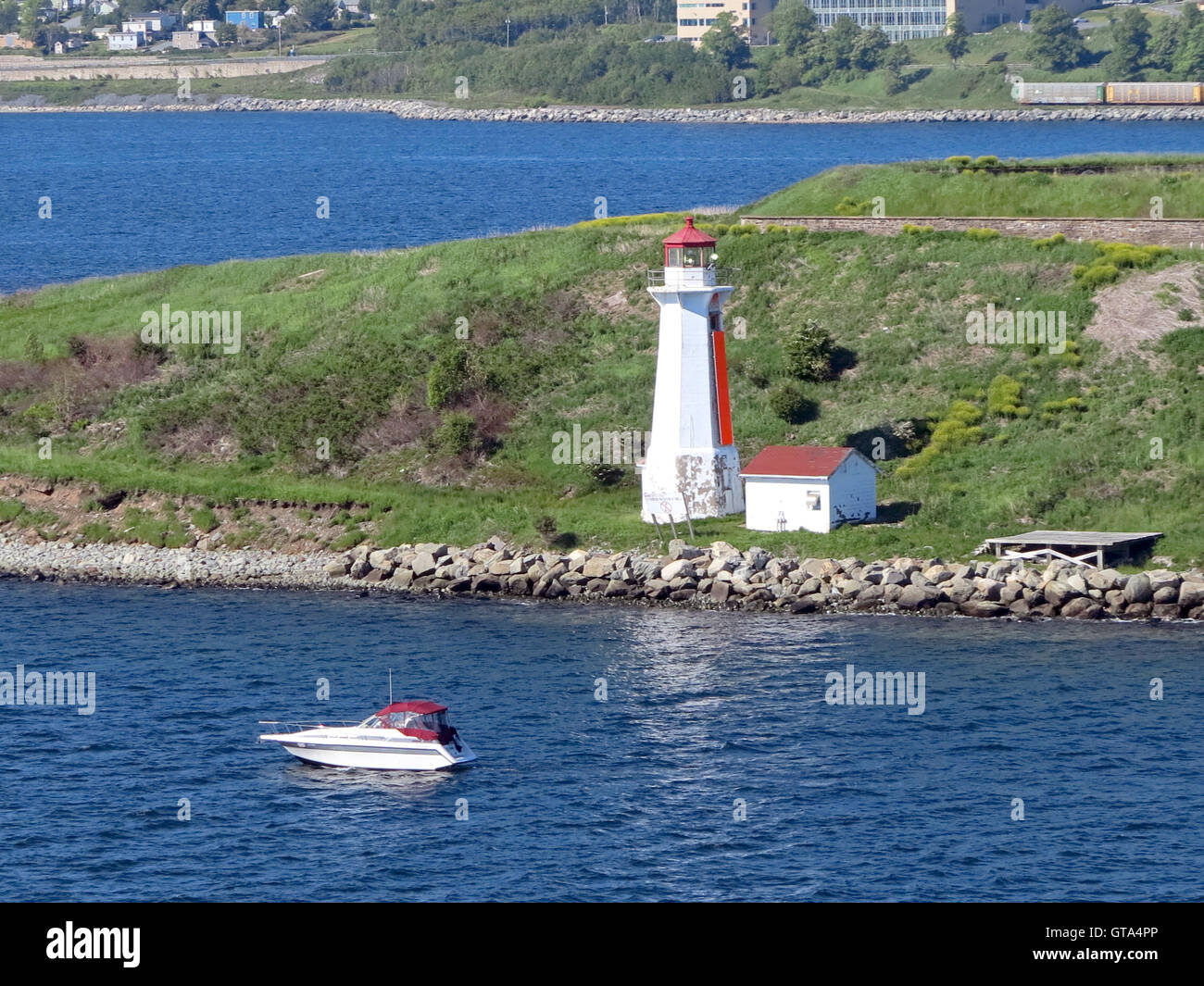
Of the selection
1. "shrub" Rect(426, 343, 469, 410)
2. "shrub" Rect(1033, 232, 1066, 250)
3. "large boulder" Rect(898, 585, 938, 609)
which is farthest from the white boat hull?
"shrub" Rect(1033, 232, 1066, 250)

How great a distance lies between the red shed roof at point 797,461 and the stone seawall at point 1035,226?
1959cm

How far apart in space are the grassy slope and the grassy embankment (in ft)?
0.86

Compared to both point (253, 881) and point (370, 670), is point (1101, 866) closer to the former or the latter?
point (253, 881)

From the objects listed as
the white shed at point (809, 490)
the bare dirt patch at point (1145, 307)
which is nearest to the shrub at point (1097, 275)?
the bare dirt patch at point (1145, 307)

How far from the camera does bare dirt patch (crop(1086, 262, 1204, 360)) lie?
66.0m

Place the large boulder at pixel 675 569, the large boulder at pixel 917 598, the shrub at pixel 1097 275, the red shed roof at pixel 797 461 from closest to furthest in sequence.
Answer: the large boulder at pixel 917 598 < the large boulder at pixel 675 569 < the red shed roof at pixel 797 461 < the shrub at pixel 1097 275

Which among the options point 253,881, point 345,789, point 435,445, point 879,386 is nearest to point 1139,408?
point 879,386

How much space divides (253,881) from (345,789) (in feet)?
18.5

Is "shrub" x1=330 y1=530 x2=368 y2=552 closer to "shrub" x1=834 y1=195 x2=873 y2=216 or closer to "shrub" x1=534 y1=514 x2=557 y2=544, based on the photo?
"shrub" x1=534 y1=514 x2=557 y2=544

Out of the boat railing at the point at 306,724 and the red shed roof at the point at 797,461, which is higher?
the red shed roof at the point at 797,461

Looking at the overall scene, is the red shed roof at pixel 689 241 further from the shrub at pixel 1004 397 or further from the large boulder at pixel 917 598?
the shrub at pixel 1004 397

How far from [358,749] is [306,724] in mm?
1870

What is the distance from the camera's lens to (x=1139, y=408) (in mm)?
62500

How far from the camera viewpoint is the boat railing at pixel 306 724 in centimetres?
4384
